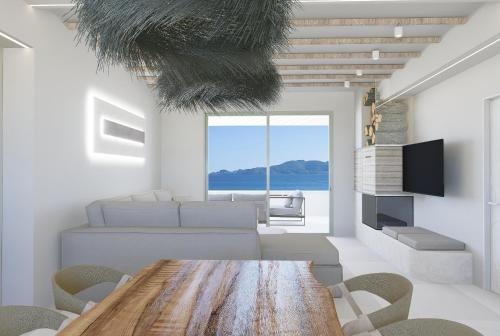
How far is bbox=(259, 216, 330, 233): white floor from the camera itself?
8.56m

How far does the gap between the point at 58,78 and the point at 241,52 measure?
10.4 ft

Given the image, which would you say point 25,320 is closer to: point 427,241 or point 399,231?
point 427,241

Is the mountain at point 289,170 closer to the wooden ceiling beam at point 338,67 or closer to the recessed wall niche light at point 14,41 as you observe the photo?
the wooden ceiling beam at point 338,67

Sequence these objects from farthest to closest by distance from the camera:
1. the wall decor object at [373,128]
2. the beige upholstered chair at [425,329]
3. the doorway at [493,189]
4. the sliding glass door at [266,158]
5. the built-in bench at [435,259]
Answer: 1. the sliding glass door at [266,158]
2. the wall decor object at [373,128]
3. the built-in bench at [435,259]
4. the doorway at [493,189]
5. the beige upholstered chair at [425,329]

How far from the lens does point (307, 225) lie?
904 centimetres

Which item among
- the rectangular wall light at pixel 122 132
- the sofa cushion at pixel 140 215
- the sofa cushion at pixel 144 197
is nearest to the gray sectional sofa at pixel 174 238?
the sofa cushion at pixel 140 215

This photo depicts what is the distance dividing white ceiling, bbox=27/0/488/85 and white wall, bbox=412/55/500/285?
0.60m

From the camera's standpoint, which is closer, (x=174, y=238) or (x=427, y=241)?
(x=174, y=238)

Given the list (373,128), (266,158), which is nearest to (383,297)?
(373,128)

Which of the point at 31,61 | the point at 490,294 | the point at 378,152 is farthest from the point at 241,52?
the point at 378,152

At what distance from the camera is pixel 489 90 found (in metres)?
4.35

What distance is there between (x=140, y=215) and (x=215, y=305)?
2.44 m

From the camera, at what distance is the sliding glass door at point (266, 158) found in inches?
333

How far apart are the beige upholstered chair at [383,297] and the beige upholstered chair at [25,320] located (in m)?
1.17
